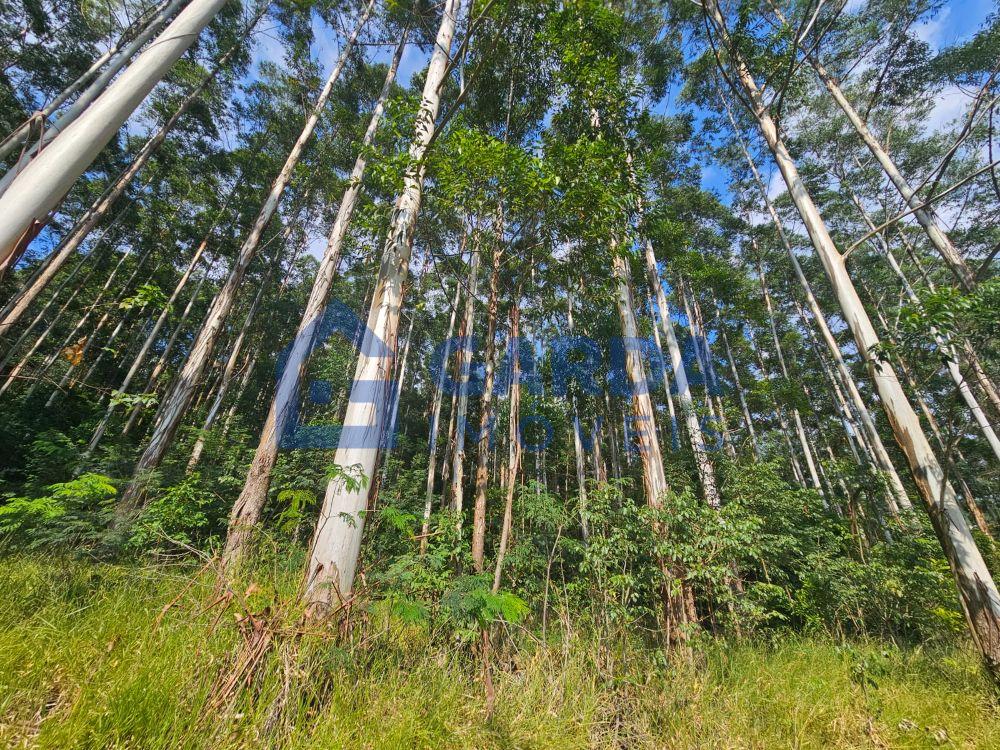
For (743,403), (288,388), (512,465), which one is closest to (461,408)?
(288,388)

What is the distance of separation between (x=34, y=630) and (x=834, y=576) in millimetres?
8377

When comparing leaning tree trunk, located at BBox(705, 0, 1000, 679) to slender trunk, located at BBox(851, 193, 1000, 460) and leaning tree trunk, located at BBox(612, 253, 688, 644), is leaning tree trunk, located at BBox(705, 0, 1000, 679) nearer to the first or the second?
slender trunk, located at BBox(851, 193, 1000, 460)

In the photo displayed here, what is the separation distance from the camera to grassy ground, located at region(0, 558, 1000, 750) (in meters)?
1.36

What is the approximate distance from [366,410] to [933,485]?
5.31m

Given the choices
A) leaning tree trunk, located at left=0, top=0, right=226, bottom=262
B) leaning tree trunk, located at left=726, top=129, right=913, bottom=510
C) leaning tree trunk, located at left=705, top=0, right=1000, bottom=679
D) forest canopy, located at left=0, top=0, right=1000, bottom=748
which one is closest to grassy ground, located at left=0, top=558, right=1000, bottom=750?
forest canopy, located at left=0, top=0, right=1000, bottom=748

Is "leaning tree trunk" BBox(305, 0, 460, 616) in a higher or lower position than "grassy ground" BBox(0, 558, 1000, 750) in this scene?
higher

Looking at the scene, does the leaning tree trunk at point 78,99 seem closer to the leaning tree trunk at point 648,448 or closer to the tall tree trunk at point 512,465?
the tall tree trunk at point 512,465

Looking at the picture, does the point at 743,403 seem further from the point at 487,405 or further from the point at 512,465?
the point at 512,465

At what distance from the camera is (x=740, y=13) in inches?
156

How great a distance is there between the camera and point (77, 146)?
1.41 meters

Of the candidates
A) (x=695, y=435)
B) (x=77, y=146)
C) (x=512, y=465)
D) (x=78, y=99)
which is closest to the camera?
(x=77, y=146)

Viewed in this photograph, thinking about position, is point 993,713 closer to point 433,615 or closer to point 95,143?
point 433,615

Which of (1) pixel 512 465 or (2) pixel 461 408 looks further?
(2) pixel 461 408

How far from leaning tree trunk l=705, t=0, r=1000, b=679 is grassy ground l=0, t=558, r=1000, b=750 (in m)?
0.68
